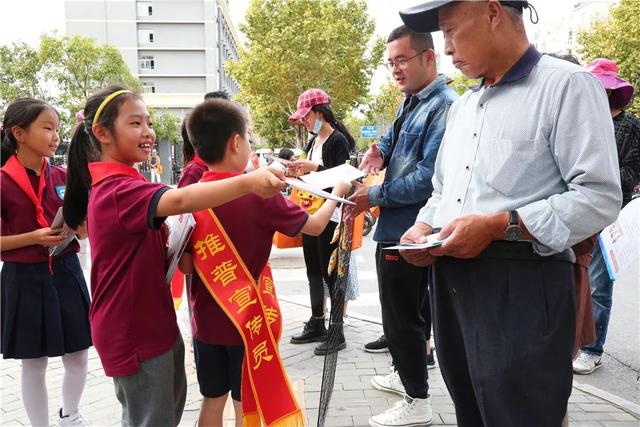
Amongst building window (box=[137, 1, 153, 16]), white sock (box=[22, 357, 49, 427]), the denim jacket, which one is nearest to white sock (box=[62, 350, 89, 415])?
white sock (box=[22, 357, 49, 427])

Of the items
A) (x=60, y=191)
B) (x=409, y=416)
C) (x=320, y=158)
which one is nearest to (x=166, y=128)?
(x=320, y=158)

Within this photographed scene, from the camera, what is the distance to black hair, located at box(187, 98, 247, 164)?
222 centimetres

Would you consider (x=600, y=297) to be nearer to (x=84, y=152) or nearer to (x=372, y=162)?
(x=372, y=162)

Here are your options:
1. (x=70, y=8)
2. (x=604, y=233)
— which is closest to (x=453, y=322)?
(x=604, y=233)

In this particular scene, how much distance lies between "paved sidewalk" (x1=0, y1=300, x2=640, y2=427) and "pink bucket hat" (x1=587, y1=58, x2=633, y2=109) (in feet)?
6.28

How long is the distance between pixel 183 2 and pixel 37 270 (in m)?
58.7

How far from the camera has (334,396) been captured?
3.36m

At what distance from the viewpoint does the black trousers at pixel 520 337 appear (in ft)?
5.05

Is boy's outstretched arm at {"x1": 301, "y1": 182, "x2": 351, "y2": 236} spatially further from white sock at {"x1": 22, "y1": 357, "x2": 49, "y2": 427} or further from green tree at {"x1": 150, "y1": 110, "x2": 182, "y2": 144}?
green tree at {"x1": 150, "y1": 110, "x2": 182, "y2": 144}

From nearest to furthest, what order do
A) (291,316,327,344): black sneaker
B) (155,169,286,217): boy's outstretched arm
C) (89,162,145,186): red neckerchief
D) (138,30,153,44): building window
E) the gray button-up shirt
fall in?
the gray button-up shirt, (155,169,286,217): boy's outstretched arm, (89,162,145,186): red neckerchief, (291,316,327,344): black sneaker, (138,30,153,44): building window

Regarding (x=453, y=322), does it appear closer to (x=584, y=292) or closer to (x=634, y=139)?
(x=584, y=292)

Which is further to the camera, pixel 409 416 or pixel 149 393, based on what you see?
pixel 409 416

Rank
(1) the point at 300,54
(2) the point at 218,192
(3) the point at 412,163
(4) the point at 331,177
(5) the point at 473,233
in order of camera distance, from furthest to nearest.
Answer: (1) the point at 300,54 < (3) the point at 412,163 < (4) the point at 331,177 < (2) the point at 218,192 < (5) the point at 473,233

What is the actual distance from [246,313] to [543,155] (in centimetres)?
131
